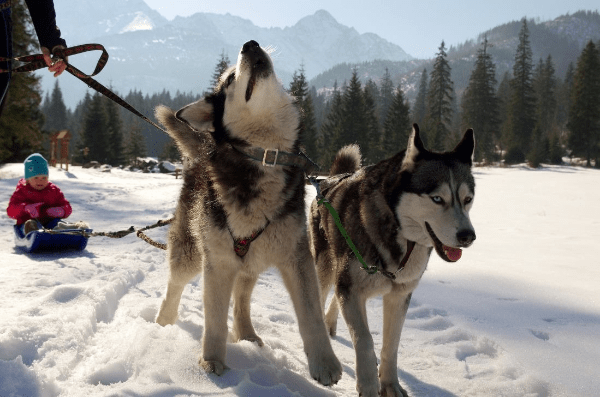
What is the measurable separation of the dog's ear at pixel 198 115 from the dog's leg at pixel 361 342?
144 centimetres

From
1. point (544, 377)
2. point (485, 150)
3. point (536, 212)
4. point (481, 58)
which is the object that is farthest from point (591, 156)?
point (544, 377)

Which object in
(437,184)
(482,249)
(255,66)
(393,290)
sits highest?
(255,66)

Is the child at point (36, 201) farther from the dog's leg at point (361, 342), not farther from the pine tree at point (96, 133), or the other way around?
the pine tree at point (96, 133)

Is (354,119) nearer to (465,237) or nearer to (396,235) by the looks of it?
(396,235)

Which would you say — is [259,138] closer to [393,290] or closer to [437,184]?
[437,184]

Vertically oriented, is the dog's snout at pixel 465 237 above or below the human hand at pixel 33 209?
above

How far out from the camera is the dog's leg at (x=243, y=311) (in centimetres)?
322

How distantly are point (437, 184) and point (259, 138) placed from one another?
116cm

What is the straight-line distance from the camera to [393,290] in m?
2.82

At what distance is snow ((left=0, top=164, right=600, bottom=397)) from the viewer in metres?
2.41

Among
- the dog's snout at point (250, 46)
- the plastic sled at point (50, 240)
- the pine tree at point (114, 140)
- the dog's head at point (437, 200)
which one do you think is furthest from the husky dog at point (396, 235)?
the pine tree at point (114, 140)

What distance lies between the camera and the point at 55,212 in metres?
6.02

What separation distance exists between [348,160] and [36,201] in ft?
14.9

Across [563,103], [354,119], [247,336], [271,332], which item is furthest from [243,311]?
[563,103]
